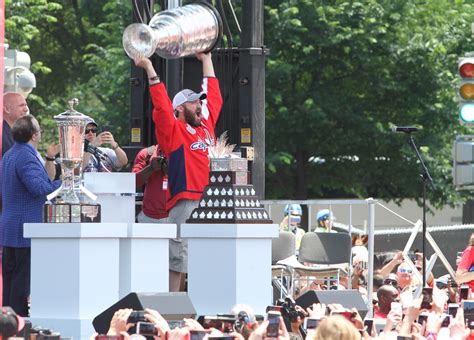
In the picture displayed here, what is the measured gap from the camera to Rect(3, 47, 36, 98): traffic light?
14.7 metres

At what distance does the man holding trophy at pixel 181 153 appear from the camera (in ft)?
38.4

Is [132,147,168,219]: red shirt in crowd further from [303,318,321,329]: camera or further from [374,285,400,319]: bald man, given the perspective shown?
[303,318,321,329]: camera

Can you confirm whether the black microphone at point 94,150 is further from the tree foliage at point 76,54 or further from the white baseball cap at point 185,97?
the tree foliage at point 76,54

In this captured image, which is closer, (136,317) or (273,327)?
(273,327)

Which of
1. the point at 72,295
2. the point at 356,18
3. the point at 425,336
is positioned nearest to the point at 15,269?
the point at 72,295

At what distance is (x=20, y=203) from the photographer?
35.3 ft

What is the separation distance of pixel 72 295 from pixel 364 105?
70.5 feet

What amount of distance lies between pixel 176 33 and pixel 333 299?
10.1 feet

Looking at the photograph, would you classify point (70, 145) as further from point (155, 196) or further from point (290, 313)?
point (155, 196)

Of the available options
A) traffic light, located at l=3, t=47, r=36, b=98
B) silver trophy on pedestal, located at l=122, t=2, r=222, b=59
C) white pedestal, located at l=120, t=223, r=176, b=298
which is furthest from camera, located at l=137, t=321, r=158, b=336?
traffic light, located at l=3, t=47, r=36, b=98

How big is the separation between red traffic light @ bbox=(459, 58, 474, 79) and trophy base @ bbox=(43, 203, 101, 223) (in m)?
5.60

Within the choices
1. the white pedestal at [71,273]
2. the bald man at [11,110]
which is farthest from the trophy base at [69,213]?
the bald man at [11,110]

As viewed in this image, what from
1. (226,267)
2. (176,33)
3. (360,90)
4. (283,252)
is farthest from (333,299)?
(360,90)

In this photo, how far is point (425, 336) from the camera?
860cm
